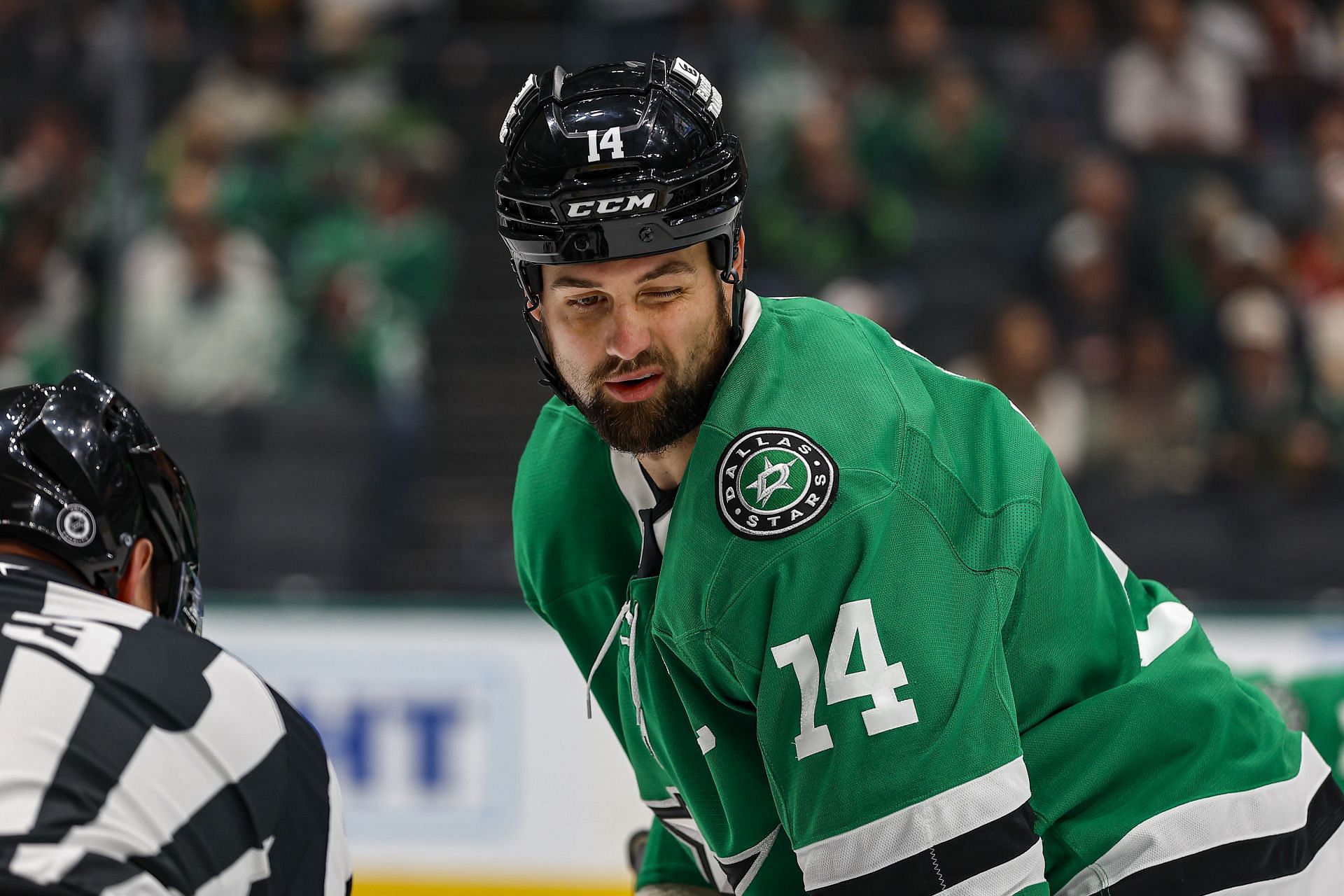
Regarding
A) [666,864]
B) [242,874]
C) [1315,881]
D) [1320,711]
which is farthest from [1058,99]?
[242,874]

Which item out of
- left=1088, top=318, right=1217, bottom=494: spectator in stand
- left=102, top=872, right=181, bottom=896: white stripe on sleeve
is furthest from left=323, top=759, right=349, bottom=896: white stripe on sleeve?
left=1088, top=318, right=1217, bottom=494: spectator in stand

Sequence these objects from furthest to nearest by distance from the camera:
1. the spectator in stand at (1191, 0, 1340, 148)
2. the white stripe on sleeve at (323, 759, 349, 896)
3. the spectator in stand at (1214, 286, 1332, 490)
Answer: the spectator in stand at (1191, 0, 1340, 148) < the spectator in stand at (1214, 286, 1332, 490) < the white stripe on sleeve at (323, 759, 349, 896)

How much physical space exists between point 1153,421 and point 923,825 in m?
3.67

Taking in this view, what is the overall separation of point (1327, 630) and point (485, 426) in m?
2.51

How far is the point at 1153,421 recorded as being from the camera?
488 centimetres

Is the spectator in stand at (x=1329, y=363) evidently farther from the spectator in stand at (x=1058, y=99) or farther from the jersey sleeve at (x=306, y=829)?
the jersey sleeve at (x=306, y=829)

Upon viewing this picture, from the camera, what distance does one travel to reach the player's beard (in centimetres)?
161

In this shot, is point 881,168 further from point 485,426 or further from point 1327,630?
point 1327,630

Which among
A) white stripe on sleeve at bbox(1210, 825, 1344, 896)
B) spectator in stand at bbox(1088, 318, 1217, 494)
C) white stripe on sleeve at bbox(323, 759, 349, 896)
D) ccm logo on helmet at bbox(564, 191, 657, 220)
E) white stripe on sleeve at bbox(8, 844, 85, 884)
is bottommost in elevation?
spectator in stand at bbox(1088, 318, 1217, 494)

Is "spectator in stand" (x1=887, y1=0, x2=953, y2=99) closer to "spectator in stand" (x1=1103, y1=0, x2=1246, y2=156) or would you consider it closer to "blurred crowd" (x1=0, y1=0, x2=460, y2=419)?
"spectator in stand" (x1=1103, y1=0, x2=1246, y2=156)

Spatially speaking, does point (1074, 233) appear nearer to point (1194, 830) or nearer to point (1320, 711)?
point (1320, 711)

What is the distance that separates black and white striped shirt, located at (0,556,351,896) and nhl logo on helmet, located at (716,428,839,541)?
46cm

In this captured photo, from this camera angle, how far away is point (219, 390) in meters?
4.84

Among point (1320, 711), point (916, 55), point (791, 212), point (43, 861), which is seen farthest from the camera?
point (916, 55)
